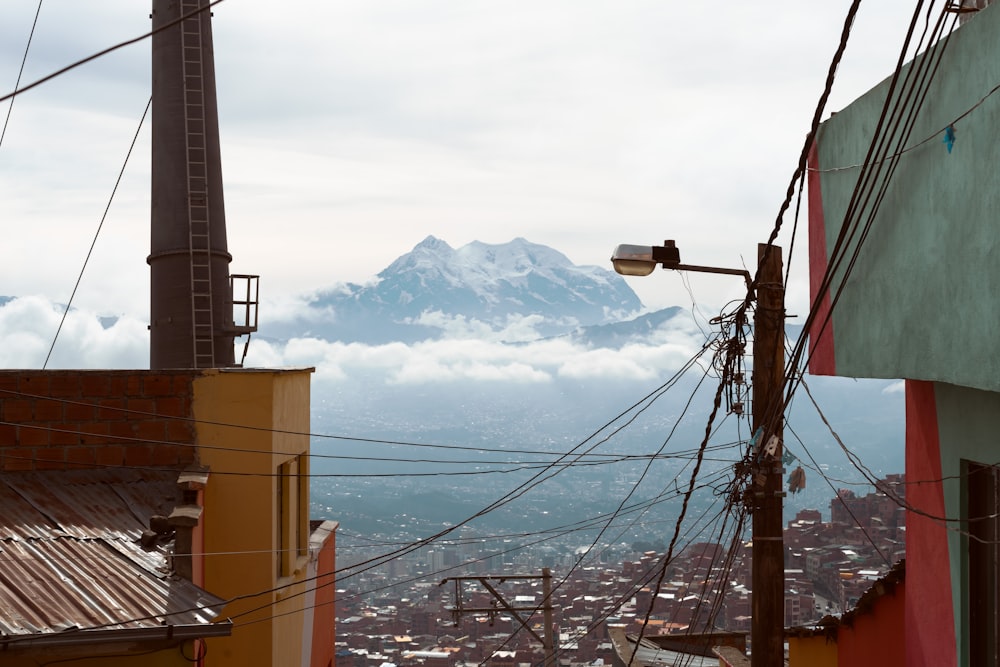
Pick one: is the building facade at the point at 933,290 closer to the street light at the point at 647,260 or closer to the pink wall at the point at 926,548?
the pink wall at the point at 926,548

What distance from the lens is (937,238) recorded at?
26.1 ft

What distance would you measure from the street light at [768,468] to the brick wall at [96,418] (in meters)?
7.38

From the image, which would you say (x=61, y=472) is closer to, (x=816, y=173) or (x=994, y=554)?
(x=816, y=173)

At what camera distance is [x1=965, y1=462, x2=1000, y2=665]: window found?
8.86m

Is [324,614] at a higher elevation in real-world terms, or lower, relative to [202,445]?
lower

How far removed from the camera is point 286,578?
13906 mm

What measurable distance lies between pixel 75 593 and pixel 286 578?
16.5ft

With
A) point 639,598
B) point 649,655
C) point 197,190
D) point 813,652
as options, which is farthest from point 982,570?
point 639,598

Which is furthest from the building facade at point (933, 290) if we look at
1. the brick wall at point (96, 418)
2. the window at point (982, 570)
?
the brick wall at point (96, 418)

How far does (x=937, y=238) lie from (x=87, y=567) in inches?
316

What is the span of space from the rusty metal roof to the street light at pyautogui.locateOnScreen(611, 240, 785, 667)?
4.48 metres

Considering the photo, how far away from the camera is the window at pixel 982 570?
29.1 feet

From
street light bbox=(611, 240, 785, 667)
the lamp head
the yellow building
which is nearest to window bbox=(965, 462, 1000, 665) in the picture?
street light bbox=(611, 240, 785, 667)

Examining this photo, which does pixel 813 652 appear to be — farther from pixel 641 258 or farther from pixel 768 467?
pixel 641 258
